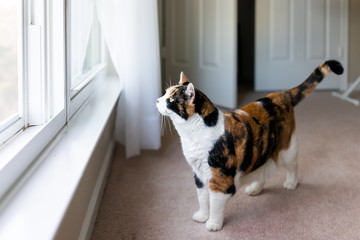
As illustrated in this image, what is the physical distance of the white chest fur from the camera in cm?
123

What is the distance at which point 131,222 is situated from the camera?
138cm

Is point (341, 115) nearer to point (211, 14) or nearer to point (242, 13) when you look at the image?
point (211, 14)

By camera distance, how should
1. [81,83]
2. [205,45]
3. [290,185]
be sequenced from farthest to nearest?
[205,45]
[81,83]
[290,185]

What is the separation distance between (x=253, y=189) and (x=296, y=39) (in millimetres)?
2543

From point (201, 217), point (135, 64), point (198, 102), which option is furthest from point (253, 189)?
point (135, 64)

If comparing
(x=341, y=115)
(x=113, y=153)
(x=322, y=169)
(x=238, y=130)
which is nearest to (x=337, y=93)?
(x=341, y=115)

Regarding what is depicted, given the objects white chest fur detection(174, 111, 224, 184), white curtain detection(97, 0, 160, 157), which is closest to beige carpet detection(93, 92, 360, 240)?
white curtain detection(97, 0, 160, 157)

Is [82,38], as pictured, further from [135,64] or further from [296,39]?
[296,39]

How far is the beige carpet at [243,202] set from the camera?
131 centimetres

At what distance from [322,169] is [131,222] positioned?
927 mm

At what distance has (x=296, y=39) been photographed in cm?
380

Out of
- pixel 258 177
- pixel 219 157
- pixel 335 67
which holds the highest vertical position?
pixel 335 67

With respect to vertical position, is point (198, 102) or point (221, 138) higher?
point (198, 102)

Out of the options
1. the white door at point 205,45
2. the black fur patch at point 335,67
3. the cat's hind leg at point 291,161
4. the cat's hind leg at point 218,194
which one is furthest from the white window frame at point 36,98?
the white door at point 205,45
